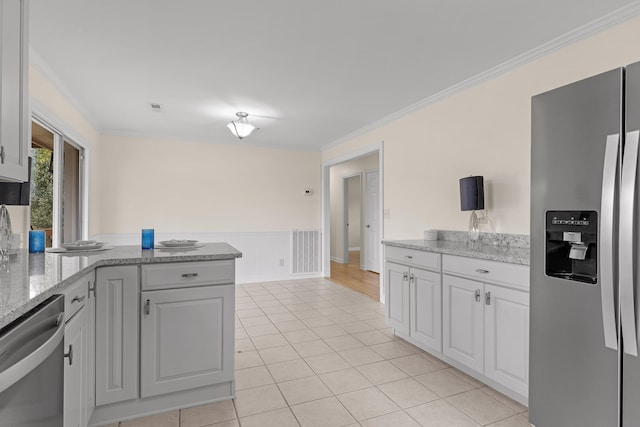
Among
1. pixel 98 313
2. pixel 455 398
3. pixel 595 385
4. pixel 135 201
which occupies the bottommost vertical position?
pixel 455 398

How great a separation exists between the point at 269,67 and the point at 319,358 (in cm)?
247

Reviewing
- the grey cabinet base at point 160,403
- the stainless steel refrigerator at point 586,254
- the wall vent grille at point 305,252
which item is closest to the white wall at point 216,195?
the wall vent grille at point 305,252

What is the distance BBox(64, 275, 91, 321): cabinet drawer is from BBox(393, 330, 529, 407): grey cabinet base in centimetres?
247

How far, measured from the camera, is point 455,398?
2.17 meters

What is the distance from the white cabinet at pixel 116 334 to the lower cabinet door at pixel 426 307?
83.4 inches

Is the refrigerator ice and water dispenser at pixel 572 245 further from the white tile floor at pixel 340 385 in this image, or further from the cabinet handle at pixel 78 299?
the cabinet handle at pixel 78 299

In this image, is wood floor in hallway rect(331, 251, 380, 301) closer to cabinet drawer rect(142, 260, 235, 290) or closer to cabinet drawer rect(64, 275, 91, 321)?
cabinet drawer rect(142, 260, 235, 290)

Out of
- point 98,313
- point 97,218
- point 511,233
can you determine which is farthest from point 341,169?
point 98,313

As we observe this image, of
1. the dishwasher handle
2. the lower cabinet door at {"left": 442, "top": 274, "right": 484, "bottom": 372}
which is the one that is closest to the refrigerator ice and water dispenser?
the lower cabinet door at {"left": 442, "top": 274, "right": 484, "bottom": 372}

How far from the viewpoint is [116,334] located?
1871 millimetres

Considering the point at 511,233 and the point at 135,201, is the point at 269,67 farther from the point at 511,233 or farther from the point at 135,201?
the point at 135,201

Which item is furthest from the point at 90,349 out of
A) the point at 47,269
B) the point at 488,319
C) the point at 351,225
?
the point at 351,225

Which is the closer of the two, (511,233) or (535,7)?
(535,7)

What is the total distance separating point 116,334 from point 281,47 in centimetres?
218
